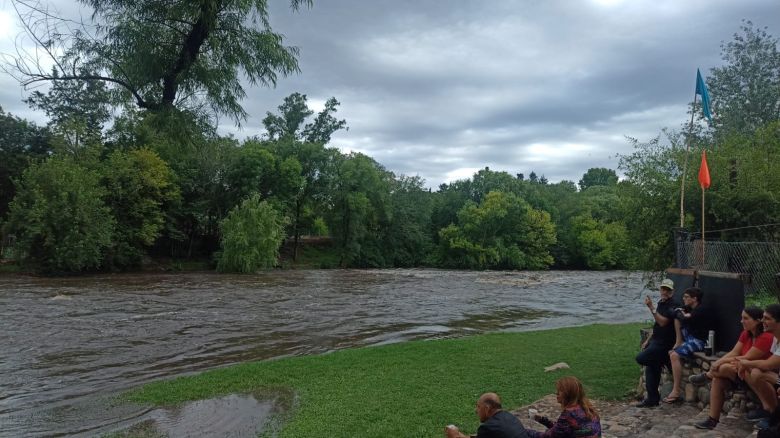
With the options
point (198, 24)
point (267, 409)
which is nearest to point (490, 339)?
point (267, 409)

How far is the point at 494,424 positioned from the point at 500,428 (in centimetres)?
7

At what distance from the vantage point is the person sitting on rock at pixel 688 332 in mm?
7578

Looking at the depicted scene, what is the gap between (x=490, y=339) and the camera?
48.8 feet

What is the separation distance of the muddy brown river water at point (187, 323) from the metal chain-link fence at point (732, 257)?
689cm

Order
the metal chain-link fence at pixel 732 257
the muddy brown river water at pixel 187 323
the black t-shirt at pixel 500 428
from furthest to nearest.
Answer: the metal chain-link fence at pixel 732 257, the muddy brown river water at pixel 187 323, the black t-shirt at pixel 500 428

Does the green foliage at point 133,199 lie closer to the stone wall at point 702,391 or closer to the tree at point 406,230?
the tree at point 406,230

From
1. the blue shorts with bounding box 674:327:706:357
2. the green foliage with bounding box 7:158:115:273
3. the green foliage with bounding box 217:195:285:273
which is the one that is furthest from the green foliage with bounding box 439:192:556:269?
the blue shorts with bounding box 674:327:706:357

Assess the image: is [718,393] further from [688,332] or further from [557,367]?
[557,367]

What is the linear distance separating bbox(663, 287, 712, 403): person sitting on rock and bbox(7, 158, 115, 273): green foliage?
39.8 m

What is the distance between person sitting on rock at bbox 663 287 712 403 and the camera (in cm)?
758

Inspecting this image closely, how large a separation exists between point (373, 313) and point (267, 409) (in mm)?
13407

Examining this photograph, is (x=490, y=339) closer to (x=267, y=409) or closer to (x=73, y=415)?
(x=267, y=409)

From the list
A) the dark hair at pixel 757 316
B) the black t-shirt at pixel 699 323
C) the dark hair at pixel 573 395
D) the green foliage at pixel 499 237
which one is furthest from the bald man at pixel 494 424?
the green foliage at pixel 499 237

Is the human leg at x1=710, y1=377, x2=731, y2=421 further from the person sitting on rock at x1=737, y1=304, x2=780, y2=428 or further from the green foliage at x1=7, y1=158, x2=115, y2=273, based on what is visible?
the green foliage at x1=7, y1=158, x2=115, y2=273
